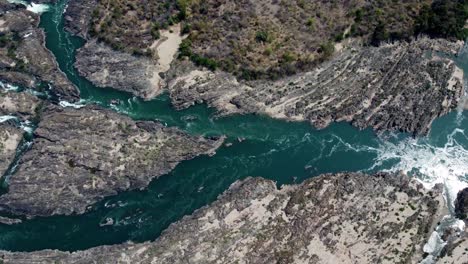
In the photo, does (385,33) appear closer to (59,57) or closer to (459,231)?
(459,231)

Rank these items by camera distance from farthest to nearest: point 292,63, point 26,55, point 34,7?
point 34,7, point 26,55, point 292,63

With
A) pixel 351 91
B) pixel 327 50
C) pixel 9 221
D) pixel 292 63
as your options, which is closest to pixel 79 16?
pixel 292 63

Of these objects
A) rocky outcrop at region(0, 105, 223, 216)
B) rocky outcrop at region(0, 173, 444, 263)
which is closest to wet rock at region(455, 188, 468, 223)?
rocky outcrop at region(0, 173, 444, 263)

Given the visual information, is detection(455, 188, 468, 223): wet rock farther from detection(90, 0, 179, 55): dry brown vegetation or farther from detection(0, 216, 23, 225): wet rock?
detection(0, 216, 23, 225): wet rock

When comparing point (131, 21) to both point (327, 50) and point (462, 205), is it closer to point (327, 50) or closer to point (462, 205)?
point (327, 50)

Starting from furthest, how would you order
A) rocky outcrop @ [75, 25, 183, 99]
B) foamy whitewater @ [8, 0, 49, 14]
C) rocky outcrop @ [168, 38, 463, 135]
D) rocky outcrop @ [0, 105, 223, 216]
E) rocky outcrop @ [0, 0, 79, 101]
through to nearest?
foamy whitewater @ [8, 0, 49, 14] < rocky outcrop @ [75, 25, 183, 99] < rocky outcrop @ [0, 0, 79, 101] < rocky outcrop @ [168, 38, 463, 135] < rocky outcrop @ [0, 105, 223, 216]

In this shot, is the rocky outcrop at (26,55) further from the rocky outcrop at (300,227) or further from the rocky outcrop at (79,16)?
the rocky outcrop at (300,227)
